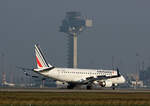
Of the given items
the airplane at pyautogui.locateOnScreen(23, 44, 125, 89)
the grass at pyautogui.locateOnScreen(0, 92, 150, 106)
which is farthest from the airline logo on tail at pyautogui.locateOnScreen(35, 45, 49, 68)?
the grass at pyautogui.locateOnScreen(0, 92, 150, 106)

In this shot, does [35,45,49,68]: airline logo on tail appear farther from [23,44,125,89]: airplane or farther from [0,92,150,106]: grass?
[0,92,150,106]: grass

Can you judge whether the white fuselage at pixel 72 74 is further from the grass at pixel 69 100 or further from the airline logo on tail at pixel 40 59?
the grass at pixel 69 100

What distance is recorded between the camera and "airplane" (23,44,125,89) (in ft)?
363

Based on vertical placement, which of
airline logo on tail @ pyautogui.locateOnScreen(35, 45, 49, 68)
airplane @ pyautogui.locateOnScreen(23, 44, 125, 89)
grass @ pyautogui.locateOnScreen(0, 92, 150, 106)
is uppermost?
airline logo on tail @ pyautogui.locateOnScreen(35, 45, 49, 68)

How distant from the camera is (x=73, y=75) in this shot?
113 metres

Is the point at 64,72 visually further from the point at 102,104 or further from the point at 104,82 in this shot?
the point at 102,104

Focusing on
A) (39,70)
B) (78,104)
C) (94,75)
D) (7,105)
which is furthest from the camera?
(94,75)

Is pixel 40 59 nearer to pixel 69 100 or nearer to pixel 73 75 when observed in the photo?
pixel 73 75

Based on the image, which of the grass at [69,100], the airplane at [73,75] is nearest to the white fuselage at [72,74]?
the airplane at [73,75]

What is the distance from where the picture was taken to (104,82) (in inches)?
4542

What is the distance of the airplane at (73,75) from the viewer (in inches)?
4358

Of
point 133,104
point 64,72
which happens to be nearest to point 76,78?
point 64,72

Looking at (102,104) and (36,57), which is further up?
(36,57)

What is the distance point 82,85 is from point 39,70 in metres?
13.2
